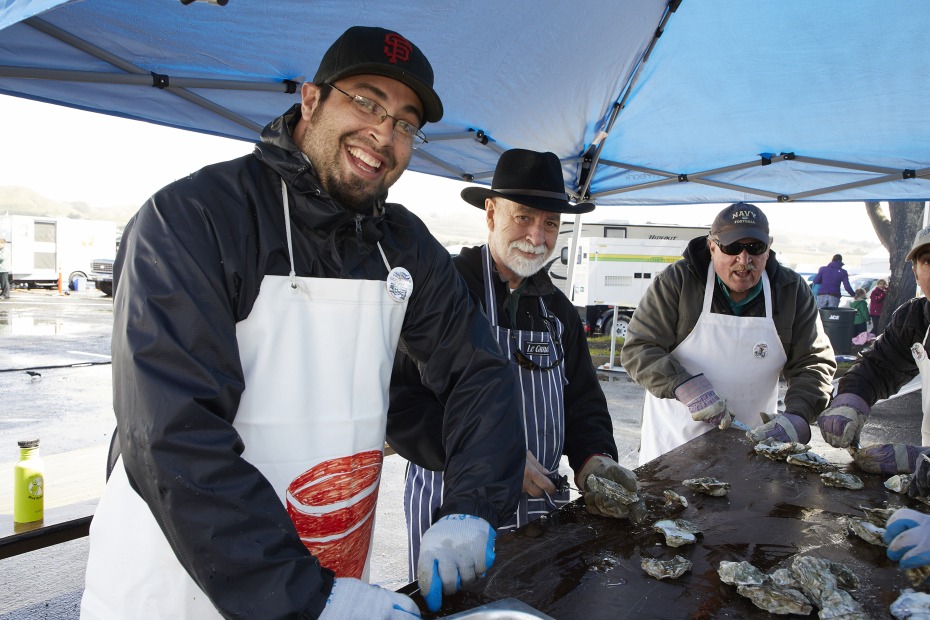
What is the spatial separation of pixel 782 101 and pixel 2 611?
5575mm

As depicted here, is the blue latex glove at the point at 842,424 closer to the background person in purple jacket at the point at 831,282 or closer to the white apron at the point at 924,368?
the white apron at the point at 924,368

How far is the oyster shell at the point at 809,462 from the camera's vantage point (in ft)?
8.69

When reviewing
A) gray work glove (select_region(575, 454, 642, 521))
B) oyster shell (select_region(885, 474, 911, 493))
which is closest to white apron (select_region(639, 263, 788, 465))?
oyster shell (select_region(885, 474, 911, 493))

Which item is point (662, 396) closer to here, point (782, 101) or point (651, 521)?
point (651, 521)

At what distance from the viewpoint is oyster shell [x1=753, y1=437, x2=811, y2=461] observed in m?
2.75

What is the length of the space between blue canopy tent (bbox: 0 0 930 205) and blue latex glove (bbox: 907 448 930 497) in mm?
2203

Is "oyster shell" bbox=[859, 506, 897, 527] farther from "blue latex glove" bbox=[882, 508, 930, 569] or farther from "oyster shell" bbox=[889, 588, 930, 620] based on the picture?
"oyster shell" bbox=[889, 588, 930, 620]

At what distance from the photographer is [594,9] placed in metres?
3.15

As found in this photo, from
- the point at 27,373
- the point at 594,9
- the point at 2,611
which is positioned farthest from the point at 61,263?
the point at 594,9

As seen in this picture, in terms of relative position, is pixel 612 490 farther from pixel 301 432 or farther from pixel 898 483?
pixel 898 483

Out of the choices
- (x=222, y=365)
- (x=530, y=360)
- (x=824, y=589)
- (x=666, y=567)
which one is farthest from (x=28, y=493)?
(x=824, y=589)

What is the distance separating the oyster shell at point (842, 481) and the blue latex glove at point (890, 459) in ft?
0.65

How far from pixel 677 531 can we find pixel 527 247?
1.24 m

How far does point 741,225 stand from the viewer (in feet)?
10.8
